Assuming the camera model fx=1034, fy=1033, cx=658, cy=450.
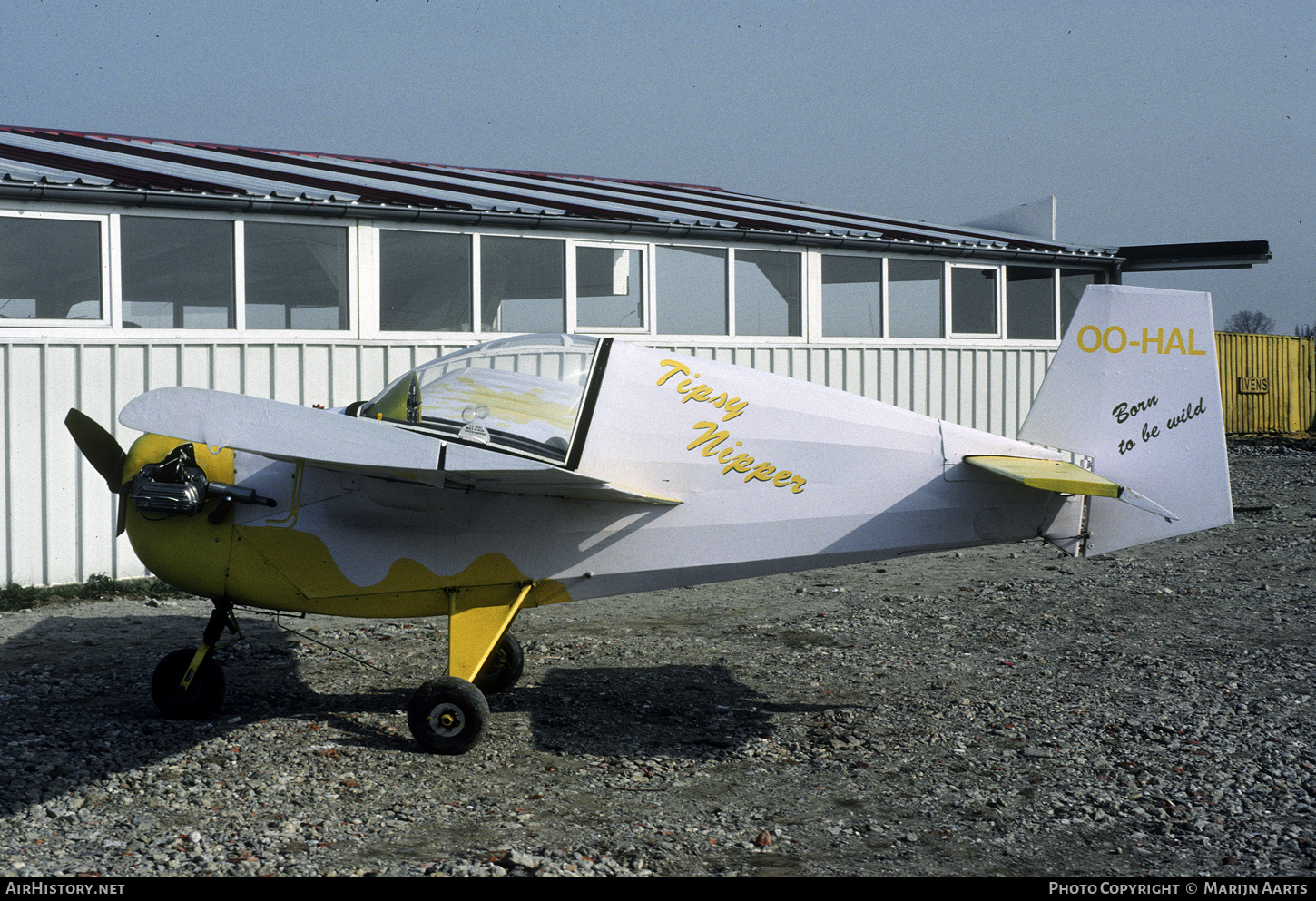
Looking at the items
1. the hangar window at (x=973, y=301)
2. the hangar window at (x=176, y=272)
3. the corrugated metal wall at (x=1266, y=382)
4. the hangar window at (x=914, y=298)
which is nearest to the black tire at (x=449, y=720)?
the hangar window at (x=176, y=272)

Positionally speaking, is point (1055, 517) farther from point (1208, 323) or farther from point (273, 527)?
point (273, 527)

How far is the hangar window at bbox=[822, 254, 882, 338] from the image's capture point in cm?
1277

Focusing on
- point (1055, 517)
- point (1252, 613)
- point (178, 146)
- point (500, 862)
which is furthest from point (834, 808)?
point (178, 146)

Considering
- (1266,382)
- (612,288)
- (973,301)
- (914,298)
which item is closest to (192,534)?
(612,288)

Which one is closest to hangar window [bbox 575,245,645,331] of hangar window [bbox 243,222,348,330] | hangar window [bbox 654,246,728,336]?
hangar window [bbox 654,246,728,336]

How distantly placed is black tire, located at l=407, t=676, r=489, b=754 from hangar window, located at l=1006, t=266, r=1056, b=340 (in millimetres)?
11332

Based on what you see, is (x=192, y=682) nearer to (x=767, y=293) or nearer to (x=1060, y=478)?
(x=1060, y=478)

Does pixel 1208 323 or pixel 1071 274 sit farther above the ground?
pixel 1071 274

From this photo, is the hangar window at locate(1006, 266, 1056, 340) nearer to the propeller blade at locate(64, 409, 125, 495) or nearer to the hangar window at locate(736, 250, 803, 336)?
the hangar window at locate(736, 250, 803, 336)

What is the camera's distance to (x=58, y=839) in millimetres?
3912

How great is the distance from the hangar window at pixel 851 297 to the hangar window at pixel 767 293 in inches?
16.9

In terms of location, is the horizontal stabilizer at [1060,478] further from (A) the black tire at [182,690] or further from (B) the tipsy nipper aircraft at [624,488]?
(A) the black tire at [182,690]

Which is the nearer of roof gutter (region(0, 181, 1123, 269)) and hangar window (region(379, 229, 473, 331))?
roof gutter (region(0, 181, 1123, 269))

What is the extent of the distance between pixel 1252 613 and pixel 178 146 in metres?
13.4
